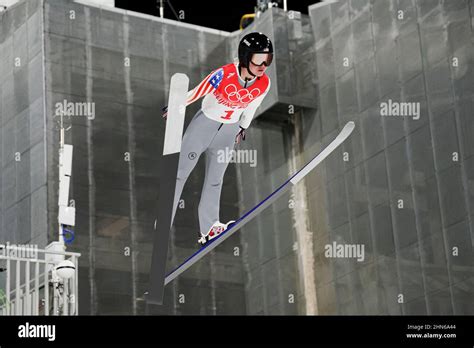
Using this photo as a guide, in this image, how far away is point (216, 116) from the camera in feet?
54.6

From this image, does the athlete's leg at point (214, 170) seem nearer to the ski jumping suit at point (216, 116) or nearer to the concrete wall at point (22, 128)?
the ski jumping suit at point (216, 116)

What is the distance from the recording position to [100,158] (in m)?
30.5

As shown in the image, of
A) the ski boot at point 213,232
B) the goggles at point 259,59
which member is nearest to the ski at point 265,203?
the ski boot at point 213,232

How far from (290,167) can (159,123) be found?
3577 millimetres

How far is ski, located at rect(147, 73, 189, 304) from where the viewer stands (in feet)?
49.6

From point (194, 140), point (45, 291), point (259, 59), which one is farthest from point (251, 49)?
point (45, 291)

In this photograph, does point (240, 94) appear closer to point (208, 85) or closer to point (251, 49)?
point (208, 85)

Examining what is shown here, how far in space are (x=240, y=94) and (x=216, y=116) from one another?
0.45 metres

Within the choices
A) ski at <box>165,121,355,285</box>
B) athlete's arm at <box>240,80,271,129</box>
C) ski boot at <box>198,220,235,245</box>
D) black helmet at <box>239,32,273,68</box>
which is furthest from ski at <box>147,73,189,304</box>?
athlete's arm at <box>240,80,271,129</box>
